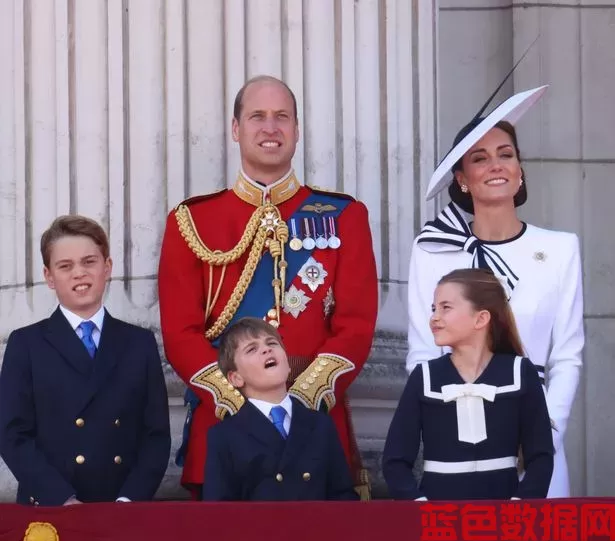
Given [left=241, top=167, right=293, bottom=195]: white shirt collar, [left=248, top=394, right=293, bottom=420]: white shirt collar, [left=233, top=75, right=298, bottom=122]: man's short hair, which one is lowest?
[left=248, top=394, right=293, bottom=420]: white shirt collar

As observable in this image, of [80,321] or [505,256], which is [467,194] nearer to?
[505,256]

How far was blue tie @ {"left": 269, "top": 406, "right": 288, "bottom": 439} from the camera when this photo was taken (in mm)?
5777

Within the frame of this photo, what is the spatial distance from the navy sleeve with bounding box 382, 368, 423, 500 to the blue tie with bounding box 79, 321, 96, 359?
94 centimetres

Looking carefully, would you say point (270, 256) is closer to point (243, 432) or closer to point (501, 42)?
point (243, 432)

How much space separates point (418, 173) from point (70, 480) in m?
2.02

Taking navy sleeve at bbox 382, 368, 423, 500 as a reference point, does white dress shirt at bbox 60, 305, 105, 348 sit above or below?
above

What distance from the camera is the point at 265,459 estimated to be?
5.70 metres

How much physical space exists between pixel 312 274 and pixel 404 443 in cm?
79

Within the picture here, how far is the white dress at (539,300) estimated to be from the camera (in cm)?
617

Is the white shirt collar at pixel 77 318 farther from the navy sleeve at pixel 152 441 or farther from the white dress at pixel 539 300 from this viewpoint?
the white dress at pixel 539 300

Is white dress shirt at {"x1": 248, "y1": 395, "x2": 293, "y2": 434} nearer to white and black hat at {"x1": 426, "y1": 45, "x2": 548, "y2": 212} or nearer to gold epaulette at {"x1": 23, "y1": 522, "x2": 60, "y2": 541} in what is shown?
gold epaulette at {"x1": 23, "y1": 522, "x2": 60, "y2": 541}

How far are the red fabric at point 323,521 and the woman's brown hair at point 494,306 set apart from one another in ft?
2.72

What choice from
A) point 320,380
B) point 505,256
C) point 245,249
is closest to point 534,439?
point 320,380

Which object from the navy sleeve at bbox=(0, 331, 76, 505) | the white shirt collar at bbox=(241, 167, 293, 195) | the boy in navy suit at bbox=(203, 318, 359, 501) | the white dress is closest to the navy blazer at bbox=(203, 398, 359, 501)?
the boy in navy suit at bbox=(203, 318, 359, 501)
